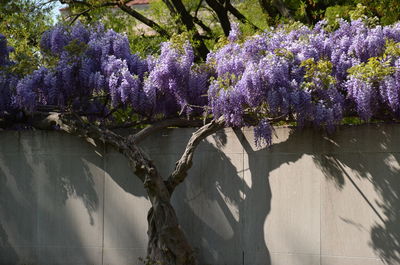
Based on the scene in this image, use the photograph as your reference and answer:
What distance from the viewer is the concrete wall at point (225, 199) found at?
7.83 meters

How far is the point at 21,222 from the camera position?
954cm

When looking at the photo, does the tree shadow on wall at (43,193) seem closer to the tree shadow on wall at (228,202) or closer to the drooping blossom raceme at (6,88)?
the drooping blossom raceme at (6,88)

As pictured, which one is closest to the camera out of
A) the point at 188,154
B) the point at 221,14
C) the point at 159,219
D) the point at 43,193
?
the point at 159,219

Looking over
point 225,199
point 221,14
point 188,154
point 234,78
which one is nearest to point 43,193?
point 188,154

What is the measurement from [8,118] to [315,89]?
4.71 m

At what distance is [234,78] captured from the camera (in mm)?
8102

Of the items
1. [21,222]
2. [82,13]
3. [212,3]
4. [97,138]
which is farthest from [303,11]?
[21,222]

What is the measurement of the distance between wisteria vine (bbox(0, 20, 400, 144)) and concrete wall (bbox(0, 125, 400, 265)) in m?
0.41

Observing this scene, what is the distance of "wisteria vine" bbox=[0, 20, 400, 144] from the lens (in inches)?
306

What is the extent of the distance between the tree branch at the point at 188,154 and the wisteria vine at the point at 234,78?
208mm

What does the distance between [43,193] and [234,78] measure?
10.8 ft

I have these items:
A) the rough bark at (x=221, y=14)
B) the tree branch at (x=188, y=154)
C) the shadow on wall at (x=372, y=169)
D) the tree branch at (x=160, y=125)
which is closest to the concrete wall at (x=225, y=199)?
the shadow on wall at (x=372, y=169)

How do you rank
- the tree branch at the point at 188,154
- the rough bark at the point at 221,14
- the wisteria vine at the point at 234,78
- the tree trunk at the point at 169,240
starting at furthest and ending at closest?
the rough bark at the point at 221,14, the tree branch at the point at 188,154, the tree trunk at the point at 169,240, the wisteria vine at the point at 234,78

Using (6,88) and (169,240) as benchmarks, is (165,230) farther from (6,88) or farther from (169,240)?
(6,88)
